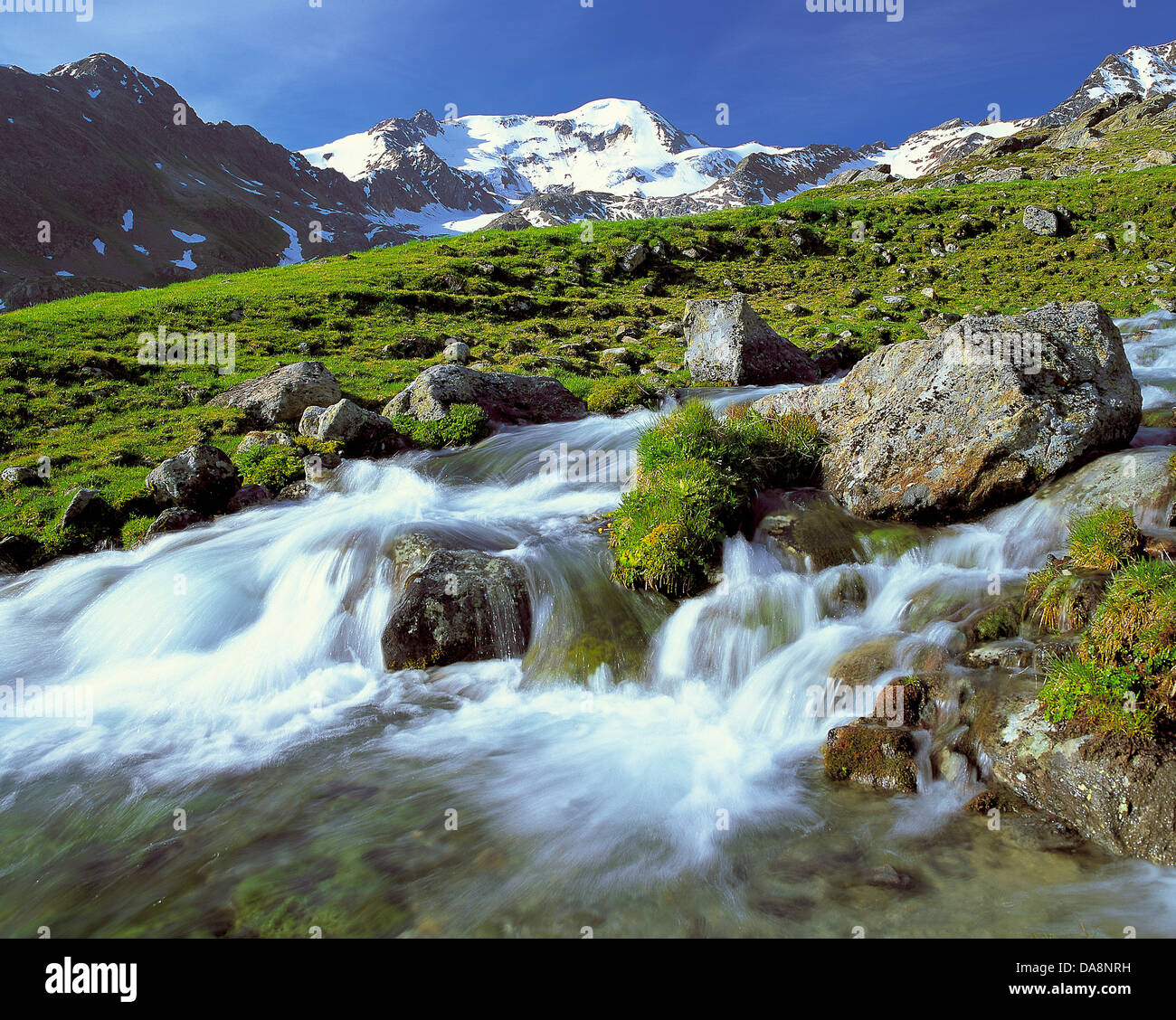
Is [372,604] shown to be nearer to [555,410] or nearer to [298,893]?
[298,893]

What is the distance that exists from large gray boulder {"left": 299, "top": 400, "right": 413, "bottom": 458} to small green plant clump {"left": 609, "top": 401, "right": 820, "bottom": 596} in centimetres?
851

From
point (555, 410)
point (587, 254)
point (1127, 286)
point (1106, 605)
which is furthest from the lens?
point (587, 254)

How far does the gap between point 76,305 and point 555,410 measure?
2604 cm

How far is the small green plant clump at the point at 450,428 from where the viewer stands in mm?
18609

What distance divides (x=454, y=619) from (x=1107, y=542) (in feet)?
30.1

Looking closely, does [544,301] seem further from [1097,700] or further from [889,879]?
[889,879]

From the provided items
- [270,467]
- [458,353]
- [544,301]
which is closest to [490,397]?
[458,353]

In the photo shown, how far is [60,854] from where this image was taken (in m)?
6.75

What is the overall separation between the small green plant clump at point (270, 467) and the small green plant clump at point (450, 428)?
3142mm

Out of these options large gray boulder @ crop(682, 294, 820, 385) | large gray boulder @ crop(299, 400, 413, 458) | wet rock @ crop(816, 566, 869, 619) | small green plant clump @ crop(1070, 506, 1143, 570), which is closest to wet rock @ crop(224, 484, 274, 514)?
large gray boulder @ crop(299, 400, 413, 458)

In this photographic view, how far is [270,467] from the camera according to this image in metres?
16.4

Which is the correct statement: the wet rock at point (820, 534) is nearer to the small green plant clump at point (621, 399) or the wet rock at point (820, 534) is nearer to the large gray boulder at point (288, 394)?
the small green plant clump at point (621, 399)

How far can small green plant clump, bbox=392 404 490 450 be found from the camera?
61.1 ft
